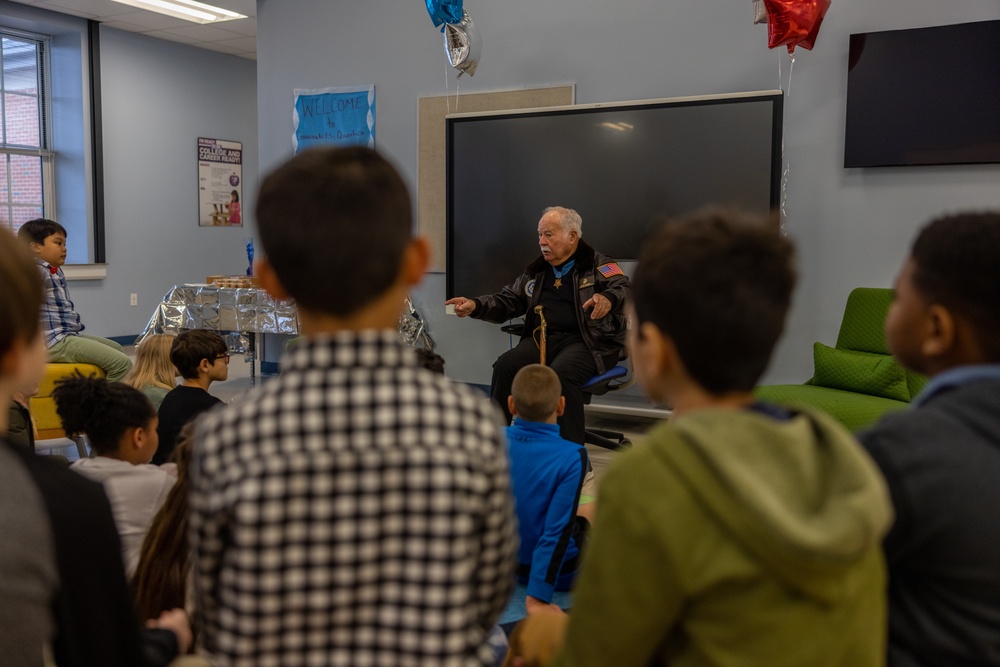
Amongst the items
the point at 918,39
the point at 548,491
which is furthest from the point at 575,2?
the point at 548,491

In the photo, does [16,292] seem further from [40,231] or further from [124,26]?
[124,26]

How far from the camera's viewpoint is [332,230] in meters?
0.83

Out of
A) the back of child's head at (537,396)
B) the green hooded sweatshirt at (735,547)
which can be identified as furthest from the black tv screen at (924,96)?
the green hooded sweatshirt at (735,547)

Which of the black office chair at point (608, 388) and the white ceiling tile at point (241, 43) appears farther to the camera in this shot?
the white ceiling tile at point (241, 43)

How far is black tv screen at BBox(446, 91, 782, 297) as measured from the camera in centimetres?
400

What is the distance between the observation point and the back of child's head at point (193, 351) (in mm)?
2729

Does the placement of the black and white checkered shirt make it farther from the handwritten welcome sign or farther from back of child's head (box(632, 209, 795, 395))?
the handwritten welcome sign

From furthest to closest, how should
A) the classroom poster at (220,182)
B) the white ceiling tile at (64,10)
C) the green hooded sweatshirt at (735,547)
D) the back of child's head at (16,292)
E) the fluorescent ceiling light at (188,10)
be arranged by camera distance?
the classroom poster at (220,182) < the white ceiling tile at (64,10) < the fluorescent ceiling light at (188,10) < the back of child's head at (16,292) < the green hooded sweatshirt at (735,547)

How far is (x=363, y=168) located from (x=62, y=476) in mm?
489

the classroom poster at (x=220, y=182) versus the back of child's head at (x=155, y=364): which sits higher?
the classroom poster at (x=220, y=182)

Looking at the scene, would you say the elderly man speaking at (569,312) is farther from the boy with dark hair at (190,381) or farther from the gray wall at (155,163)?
the gray wall at (155,163)

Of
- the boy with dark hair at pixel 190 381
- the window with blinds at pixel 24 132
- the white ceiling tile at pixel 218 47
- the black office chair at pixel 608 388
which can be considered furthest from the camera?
the white ceiling tile at pixel 218 47

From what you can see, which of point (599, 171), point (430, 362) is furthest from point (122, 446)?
point (599, 171)

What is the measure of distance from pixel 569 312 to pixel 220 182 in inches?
207
